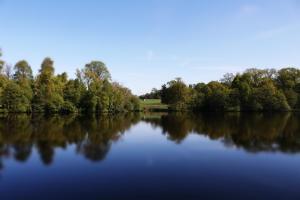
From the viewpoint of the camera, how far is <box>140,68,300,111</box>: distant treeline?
69938 millimetres

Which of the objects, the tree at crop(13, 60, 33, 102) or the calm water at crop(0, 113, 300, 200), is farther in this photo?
the tree at crop(13, 60, 33, 102)

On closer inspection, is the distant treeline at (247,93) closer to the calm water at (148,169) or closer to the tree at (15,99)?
the tree at (15,99)

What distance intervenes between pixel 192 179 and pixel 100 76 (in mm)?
58337

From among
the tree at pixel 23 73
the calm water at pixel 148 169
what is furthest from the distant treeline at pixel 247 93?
the calm water at pixel 148 169

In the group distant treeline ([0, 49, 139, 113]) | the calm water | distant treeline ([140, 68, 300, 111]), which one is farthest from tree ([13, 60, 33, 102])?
the calm water

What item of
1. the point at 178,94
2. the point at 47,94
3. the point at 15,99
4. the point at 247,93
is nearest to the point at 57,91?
the point at 47,94

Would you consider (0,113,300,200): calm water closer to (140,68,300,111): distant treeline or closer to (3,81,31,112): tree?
(3,81,31,112): tree

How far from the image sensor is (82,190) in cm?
1037

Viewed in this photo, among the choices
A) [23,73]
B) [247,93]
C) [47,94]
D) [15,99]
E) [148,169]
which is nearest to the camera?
[148,169]

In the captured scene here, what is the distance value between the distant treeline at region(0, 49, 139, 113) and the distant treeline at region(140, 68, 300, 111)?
17.1 meters

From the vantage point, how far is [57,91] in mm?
56969

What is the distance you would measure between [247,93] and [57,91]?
45.8m

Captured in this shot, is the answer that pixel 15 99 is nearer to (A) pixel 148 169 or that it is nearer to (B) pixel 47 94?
(B) pixel 47 94

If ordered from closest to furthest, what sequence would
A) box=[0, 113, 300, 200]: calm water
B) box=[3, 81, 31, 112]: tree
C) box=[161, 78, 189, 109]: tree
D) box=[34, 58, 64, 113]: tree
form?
box=[0, 113, 300, 200]: calm water → box=[3, 81, 31, 112]: tree → box=[34, 58, 64, 113]: tree → box=[161, 78, 189, 109]: tree
